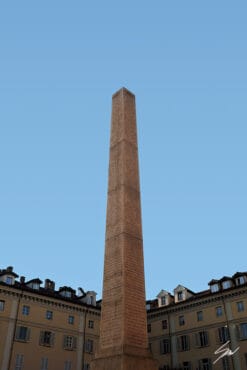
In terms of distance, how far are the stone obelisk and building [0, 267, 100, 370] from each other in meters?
A: 26.3

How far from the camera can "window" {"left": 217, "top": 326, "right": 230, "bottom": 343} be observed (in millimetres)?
40719

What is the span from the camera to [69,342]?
44250 millimetres

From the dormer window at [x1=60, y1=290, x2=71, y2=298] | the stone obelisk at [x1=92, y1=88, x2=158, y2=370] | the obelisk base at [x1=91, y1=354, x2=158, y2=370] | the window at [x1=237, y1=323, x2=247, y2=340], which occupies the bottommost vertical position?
the obelisk base at [x1=91, y1=354, x2=158, y2=370]

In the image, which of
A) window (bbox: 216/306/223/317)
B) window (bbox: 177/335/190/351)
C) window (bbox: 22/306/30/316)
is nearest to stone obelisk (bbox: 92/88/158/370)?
window (bbox: 22/306/30/316)

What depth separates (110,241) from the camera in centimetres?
1778

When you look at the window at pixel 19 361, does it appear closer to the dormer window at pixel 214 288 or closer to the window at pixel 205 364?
the window at pixel 205 364

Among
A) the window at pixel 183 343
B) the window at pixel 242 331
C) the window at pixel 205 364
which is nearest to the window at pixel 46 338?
the window at pixel 183 343

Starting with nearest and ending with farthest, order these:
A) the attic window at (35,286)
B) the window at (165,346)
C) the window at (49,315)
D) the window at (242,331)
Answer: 1. the window at (242,331)
2. the window at (49,315)
3. the attic window at (35,286)
4. the window at (165,346)

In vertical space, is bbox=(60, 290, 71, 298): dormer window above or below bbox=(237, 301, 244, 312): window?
above

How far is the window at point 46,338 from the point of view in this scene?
41.9 metres

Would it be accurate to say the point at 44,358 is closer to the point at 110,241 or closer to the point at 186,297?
the point at 186,297

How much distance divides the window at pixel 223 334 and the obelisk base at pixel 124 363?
90.5 ft

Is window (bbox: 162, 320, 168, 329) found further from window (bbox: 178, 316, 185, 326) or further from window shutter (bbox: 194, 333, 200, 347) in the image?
window shutter (bbox: 194, 333, 200, 347)

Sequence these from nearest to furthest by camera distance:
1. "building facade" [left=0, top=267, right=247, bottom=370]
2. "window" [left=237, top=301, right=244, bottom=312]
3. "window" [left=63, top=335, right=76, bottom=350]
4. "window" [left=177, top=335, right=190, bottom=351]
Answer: "building facade" [left=0, top=267, right=247, bottom=370]
"window" [left=237, top=301, right=244, bottom=312]
"window" [left=63, top=335, right=76, bottom=350]
"window" [left=177, top=335, right=190, bottom=351]
